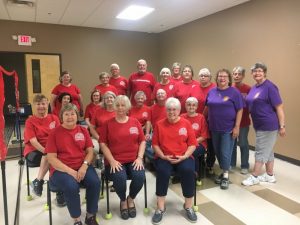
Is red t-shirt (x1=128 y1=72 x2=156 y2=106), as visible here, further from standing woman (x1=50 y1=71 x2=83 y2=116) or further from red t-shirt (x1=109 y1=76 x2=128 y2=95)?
standing woman (x1=50 y1=71 x2=83 y2=116)

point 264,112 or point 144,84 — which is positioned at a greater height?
point 144,84

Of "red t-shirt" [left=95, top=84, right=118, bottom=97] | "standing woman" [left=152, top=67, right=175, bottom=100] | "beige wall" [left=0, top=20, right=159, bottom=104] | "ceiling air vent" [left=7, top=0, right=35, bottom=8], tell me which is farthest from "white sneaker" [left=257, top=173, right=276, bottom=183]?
"beige wall" [left=0, top=20, right=159, bottom=104]

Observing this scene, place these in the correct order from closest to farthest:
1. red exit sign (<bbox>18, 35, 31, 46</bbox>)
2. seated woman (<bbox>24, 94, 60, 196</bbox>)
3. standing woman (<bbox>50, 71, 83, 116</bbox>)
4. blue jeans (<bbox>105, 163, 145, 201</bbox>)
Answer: blue jeans (<bbox>105, 163, 145, 201</bbox>) → seated woman (<bbox>24, 94, 60, 196</bbox>) → standing woman (<bbox>50, 71, 83, 116</bbox>) → red exit sign (<bbox>18, 35, 31, 46</bbox>)

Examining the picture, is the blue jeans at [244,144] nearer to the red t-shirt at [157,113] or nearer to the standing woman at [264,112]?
the standing woman at [264,112]

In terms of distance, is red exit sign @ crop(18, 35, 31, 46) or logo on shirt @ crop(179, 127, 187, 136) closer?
logo on shirt @ crop(179, 127, 187, 136)

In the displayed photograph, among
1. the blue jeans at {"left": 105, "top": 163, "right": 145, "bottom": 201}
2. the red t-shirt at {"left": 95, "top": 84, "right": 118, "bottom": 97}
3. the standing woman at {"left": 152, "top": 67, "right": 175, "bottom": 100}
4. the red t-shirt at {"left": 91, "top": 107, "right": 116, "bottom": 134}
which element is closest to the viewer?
the blue jeans at {"left": 105, "top": 163, "right": 145, "bottom": 201}

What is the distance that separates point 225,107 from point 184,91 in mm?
659

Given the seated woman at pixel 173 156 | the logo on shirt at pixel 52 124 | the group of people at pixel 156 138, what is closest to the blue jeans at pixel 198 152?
the group of people at pixel 156 138

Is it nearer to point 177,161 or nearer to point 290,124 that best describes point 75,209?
point 177,161

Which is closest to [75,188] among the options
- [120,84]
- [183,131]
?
[183,131]

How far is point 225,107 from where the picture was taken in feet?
9.48

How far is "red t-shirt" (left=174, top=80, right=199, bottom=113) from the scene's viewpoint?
3.34 m

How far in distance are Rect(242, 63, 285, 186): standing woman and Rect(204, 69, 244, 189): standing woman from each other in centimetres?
18

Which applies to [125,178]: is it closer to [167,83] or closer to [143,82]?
[167,83]
